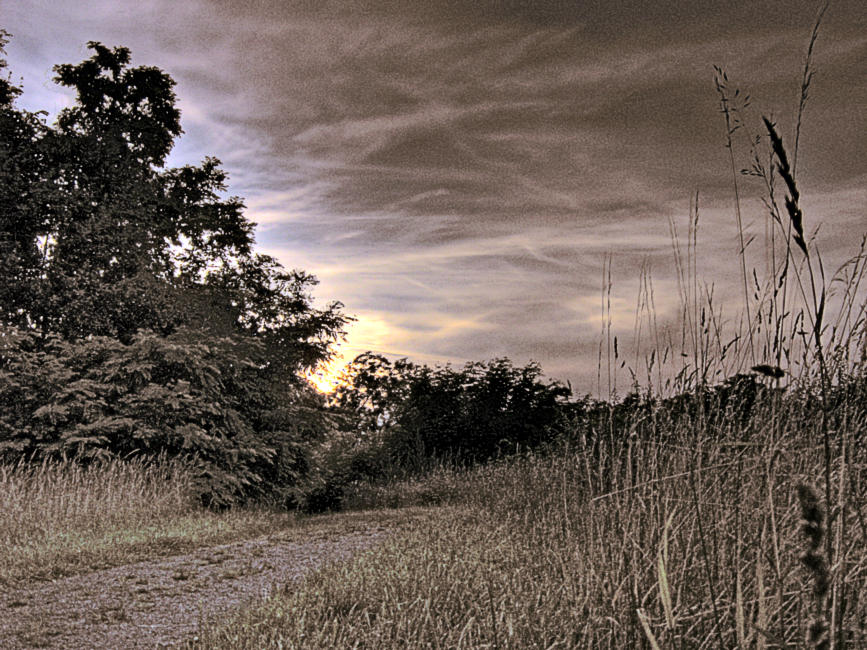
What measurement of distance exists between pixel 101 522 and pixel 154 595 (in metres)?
4.34

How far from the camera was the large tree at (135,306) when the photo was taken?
531 inches

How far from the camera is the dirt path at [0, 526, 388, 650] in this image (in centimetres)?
473

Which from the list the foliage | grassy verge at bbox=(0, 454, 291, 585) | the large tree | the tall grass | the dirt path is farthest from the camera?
the foliage

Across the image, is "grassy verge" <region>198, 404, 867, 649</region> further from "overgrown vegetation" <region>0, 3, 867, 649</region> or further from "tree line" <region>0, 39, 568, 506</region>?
"tree line" <region>0, 39, 568, 506</region>

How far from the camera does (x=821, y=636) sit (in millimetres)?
786

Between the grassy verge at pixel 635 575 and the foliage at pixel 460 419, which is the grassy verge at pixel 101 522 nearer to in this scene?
the grassy verge at pixel 635 575

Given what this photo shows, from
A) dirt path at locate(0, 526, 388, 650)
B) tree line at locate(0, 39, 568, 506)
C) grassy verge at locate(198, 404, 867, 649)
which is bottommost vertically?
dirt path at locate(0, 526, 388, 650)

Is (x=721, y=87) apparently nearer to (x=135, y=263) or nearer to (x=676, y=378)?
(x=676, y=378)

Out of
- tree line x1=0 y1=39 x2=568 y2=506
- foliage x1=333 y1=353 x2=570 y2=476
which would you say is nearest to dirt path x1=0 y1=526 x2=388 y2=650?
tree line x1=0 y1=39 x2=568 y2=506

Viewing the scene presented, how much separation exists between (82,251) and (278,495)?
7372 mm

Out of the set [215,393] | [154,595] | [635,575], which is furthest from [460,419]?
[635,575]

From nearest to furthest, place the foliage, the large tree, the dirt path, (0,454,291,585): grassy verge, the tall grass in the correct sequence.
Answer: the tall grass → the dirt path → (0,454,291,585): grassy verge → the large tree → the foliage

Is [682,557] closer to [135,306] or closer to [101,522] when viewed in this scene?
[101,522]

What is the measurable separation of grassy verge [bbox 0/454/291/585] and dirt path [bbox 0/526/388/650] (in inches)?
26.7
